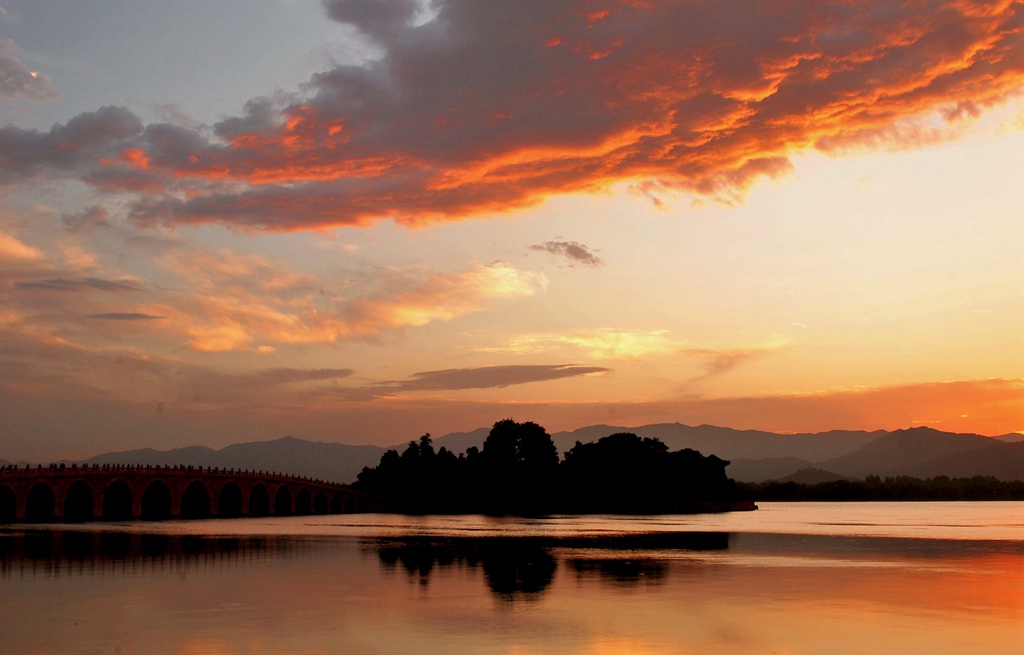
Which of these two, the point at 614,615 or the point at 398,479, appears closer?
the point at 614,615

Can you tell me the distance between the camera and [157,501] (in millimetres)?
129375

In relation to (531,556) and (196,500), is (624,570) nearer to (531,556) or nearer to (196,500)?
(531,556)

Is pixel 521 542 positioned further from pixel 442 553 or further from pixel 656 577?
pixel 656 577

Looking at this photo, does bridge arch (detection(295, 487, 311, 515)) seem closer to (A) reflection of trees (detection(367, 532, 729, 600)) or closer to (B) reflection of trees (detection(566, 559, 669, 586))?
(A) reflection of trees (detection(367, 532, 729, 600))

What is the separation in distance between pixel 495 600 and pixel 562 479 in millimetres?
133055

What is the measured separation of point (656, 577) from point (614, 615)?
1271 cm

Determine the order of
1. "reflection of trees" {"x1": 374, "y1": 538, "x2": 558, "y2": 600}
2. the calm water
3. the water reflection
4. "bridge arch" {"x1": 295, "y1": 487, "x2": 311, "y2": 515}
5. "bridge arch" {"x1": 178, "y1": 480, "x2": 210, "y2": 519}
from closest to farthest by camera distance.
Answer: the calm water < "reflection of trees" {"x1": 374, "y1": 538, "x2": 558, "y2": 600} < the water reflection < "bridge arch" {"x1": 178, "y1": 480, "x2": 210, "y2": 519} < "bridge arch" {"x1": 295, "y1": 487, "x2": 311, "y2": 515}

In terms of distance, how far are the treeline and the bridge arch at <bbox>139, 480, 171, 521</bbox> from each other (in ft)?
140

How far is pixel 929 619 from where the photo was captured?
29234 millimetres

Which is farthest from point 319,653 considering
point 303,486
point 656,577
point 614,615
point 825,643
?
point 303,486

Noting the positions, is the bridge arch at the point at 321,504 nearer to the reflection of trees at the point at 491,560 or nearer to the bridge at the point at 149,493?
the bridge at the point at 149,493

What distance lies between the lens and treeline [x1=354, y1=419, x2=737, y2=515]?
15912cm

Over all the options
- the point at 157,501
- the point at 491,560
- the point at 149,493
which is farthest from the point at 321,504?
the point at 491,560

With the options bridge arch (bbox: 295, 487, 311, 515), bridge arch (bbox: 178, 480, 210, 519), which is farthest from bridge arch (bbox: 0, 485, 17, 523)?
bridge arch (bbox: 295, 487, 311, 515)
